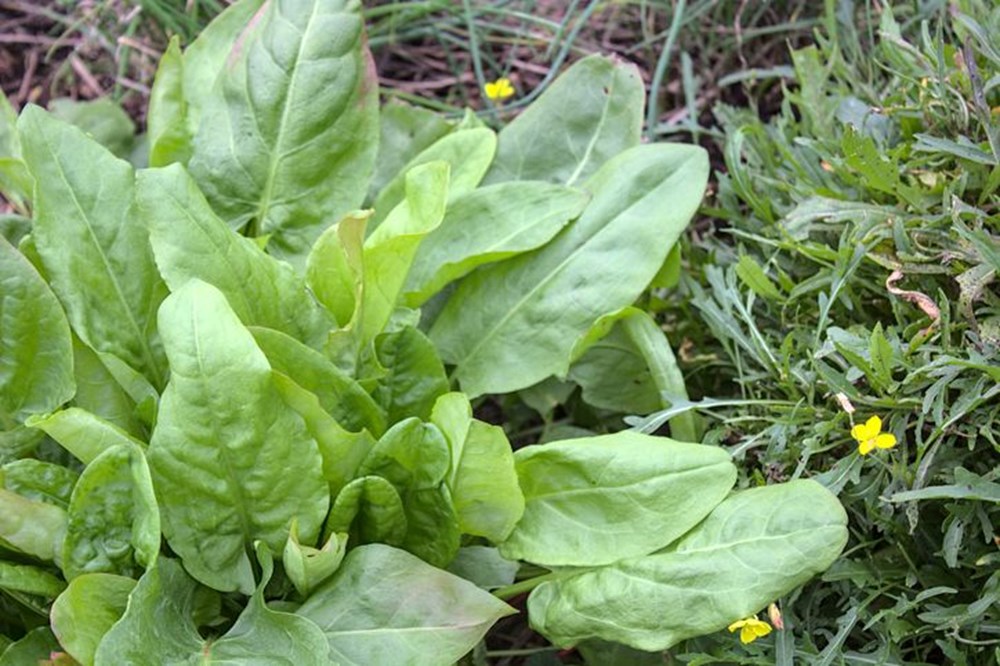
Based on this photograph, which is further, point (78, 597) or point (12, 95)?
point (12, 95)

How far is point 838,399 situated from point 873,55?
1.87 ft

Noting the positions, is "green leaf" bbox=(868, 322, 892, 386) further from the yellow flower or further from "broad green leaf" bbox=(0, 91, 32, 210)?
"broad green leaf" bbox=(0, 91, 32, 210)

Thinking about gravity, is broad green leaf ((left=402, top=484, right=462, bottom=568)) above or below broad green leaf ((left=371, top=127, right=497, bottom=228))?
below

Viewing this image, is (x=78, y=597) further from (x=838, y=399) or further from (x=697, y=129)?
(x=697, y=129)

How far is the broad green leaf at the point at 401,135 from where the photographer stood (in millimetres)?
1672

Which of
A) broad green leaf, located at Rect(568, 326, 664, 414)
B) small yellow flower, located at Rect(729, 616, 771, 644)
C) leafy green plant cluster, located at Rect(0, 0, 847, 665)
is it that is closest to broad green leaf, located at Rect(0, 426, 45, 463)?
leafy green plant cluster, located at Rect(0, 0, 847, 665)

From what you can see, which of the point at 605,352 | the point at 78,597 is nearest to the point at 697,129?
the point at 605,352

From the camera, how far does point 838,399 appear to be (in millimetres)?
1267

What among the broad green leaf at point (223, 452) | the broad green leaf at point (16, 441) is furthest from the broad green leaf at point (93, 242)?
the broad green leaf at point (223, 452)

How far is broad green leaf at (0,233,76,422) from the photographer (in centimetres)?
129

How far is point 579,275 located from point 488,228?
0.13 m

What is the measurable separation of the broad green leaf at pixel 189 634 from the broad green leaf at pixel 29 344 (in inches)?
9.6

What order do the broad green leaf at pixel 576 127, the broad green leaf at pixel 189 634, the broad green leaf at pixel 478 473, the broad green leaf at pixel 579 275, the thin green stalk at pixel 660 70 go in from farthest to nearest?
the thin green stalk at pixel 660 70 < the broad green leaf at pixel 576 127 < the broad green leaf at pixel 579 275 < the broad green leaf at pixel 478 473 < the broad green leaf at pixel 189 634

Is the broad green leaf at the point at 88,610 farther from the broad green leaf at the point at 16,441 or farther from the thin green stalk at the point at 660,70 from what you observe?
the thin green stalk at the point at 660,70
